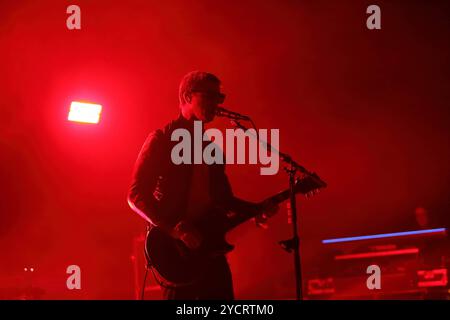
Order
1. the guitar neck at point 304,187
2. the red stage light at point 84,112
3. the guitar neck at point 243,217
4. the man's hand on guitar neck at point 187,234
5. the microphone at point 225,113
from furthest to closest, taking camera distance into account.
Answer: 1. the red stage light at point 84,112
2. the guitar neck at point 304,187
3. the microphone at point 225,113
4. the guitar neck at point 243,217
5. the man's hand on guitar neck at point 187,234

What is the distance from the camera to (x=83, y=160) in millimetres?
6363

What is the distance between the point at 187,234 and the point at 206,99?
0.84 metres

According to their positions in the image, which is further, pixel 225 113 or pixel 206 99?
pixel 225 113

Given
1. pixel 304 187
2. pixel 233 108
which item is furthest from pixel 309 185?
pixel 233 108

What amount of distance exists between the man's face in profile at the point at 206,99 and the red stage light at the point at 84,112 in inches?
106

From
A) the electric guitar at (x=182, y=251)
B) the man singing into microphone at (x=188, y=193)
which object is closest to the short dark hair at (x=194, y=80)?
the man singing into microphone at (x=188, y=193)

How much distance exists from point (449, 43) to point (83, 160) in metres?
4.31

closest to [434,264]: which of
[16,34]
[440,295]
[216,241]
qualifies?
[440,295]

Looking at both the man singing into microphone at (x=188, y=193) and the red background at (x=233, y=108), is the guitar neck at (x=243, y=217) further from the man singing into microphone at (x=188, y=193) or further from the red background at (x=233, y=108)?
the red background at (x=233, y=108)

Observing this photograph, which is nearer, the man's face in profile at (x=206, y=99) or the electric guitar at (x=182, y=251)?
the electric guitar at (x=182, y=251)

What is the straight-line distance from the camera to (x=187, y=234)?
8.89 feet

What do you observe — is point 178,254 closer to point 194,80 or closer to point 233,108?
point 194,80

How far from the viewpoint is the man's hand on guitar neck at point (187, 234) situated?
270 cm
